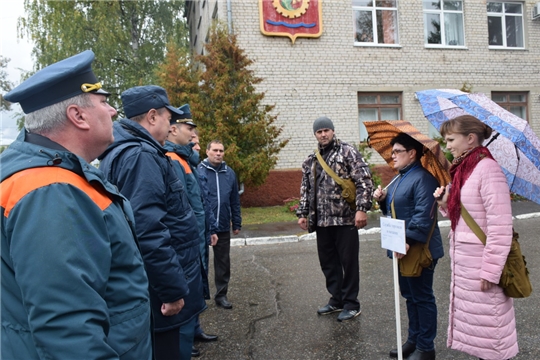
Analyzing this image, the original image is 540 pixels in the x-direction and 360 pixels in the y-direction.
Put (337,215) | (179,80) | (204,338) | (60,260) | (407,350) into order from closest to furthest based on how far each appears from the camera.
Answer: (60,260), (407,350), (204,338), (337,215), (179,80)

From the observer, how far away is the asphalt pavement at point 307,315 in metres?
3.85

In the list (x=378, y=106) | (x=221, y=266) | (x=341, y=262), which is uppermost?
(x=378, y=106)

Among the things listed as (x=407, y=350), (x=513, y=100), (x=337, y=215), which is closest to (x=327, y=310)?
(x=337, y=215)

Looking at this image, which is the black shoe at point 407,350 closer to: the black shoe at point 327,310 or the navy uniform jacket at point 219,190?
the black shoe at point 327,310

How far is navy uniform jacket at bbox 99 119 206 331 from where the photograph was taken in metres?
2.36

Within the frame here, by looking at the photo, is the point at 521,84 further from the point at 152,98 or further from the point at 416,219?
the point at 152,98

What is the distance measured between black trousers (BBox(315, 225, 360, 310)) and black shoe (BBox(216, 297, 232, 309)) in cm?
121

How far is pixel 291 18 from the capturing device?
1463 centimetres

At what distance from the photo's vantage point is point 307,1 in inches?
578

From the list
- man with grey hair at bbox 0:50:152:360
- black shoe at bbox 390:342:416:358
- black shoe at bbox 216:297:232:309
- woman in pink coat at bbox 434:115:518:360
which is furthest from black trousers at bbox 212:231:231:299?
man with grey hair at bbox 0:50:152:360

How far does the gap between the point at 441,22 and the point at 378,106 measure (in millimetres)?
4244

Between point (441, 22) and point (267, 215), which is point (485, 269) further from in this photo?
point (441, 22)

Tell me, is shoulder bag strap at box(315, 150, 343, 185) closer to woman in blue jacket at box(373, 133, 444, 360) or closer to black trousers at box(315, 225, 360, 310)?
black trousers at box(315, 225, 360, 310)

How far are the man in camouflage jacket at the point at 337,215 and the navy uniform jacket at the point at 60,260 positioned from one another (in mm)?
3269
